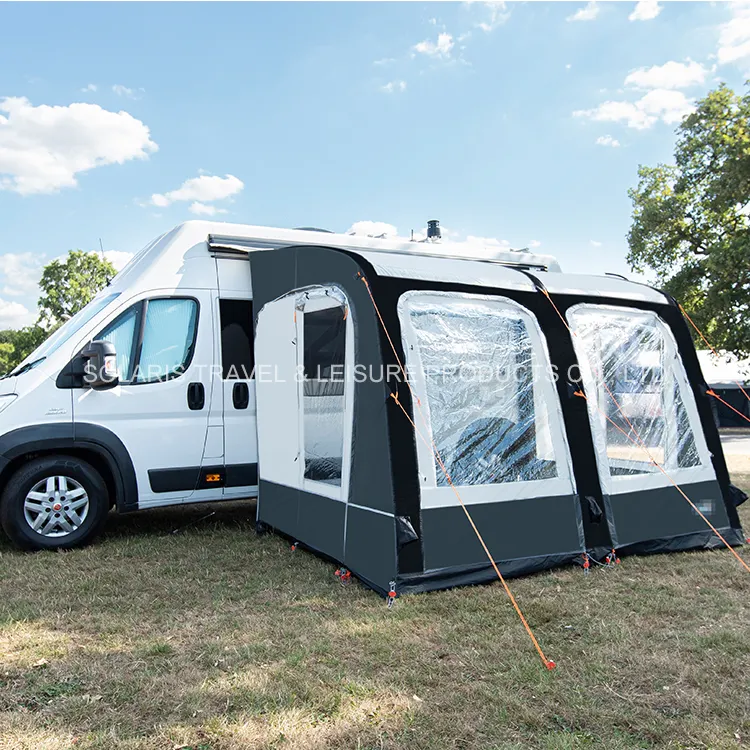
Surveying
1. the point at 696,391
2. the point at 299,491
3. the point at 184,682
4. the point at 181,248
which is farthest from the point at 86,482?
the point at 696,391

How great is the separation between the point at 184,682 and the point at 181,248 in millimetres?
3823

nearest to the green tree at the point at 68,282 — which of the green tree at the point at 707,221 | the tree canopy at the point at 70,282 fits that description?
the tree canopy at the point at 70,282

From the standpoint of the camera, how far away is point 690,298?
22422 millimetres

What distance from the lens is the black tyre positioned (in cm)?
514

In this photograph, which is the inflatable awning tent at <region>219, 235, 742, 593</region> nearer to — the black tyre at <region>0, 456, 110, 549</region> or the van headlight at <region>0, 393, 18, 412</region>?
the black tyre at <region>0, 456, 110, 549</region>

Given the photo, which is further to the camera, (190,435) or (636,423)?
(190,435)

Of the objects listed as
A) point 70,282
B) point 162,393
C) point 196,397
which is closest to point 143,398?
point 162,393

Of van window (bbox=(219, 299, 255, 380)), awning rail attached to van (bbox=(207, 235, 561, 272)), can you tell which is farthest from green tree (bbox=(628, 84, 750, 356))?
van window (bbox=(219, 299, 255, 380))

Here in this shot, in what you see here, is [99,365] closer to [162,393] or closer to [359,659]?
[162,393]

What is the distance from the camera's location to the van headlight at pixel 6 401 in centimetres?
518

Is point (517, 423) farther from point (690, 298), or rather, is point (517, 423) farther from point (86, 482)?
point (690, 298)

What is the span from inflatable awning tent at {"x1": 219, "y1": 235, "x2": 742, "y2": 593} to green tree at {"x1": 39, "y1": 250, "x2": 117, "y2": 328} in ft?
98.6

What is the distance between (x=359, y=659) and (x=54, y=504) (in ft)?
10.2

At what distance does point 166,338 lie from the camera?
18.7 feet
